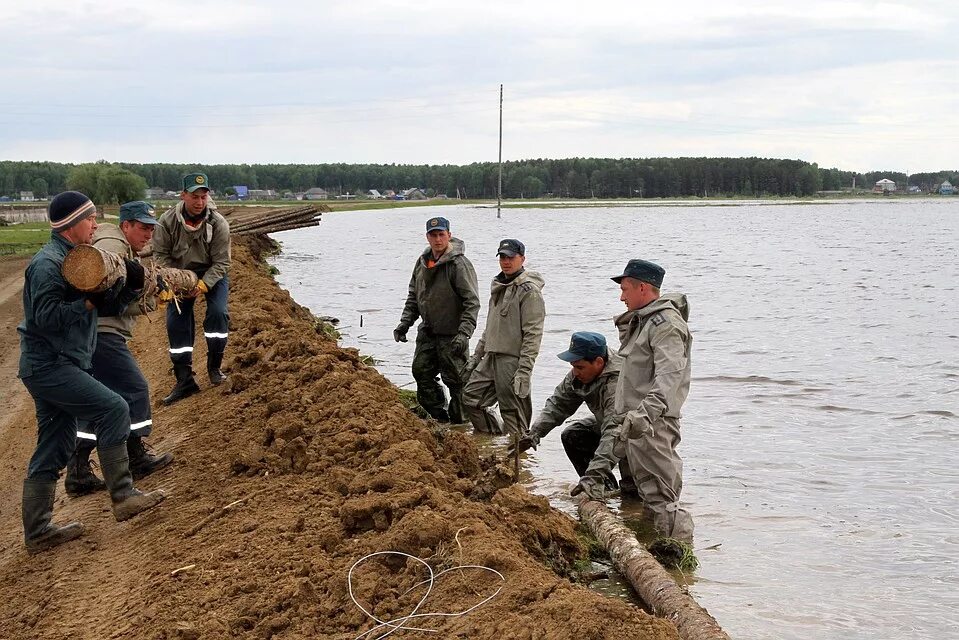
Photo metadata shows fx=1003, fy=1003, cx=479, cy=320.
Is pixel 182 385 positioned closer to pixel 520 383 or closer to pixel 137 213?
pixel 137 213

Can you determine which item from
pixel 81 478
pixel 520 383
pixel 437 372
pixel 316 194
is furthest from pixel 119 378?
pixel 316 194

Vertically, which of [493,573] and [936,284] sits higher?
[493,573]

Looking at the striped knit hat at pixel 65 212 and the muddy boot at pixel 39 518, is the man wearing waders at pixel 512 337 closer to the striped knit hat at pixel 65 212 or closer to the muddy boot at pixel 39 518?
the striped knit hat at pixel 65 212

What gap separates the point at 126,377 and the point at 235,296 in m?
9.67

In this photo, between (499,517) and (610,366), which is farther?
(610,366)

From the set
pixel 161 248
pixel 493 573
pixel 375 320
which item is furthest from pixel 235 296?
pixel 493 573

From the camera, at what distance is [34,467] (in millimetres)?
6355

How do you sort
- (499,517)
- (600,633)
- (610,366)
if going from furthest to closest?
(610,366), (499,517), (600,633)

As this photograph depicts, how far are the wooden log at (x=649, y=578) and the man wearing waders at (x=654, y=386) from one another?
0.42 metres

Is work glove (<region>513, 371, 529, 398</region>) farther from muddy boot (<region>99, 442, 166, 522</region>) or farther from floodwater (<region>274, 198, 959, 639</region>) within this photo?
muddy boot (<region>99, 442, 166, 522</region>)

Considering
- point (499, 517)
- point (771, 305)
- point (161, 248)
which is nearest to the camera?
point (499, 517)

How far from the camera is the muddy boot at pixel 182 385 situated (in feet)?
31.6

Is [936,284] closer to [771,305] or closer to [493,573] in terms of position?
[771,305]

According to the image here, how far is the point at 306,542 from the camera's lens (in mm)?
5551
